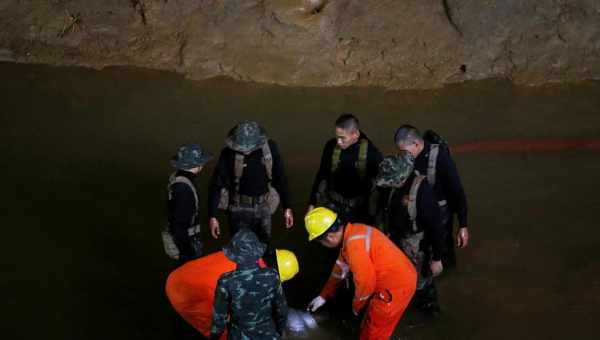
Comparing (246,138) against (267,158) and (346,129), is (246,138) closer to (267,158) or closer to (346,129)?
(267,158)

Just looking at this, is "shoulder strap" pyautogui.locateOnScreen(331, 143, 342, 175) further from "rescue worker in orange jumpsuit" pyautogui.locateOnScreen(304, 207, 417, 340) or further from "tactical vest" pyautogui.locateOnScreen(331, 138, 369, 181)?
"rescue worker in orange jumpsuit" pyautogui.locateOnScreen(304, 207, 417, 340)

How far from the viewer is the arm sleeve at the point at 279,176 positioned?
5496mm

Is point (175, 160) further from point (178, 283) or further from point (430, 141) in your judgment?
point (430, 141)

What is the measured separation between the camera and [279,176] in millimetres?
5598

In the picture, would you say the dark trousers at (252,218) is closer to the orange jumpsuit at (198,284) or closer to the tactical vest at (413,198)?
the orange jumpsuit at (198,284)

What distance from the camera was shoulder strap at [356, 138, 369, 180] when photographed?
17.7 ft

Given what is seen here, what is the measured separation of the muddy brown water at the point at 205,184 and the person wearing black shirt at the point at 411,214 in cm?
73

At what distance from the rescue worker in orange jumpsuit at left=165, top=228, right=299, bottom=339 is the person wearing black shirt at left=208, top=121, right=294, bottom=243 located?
86cm

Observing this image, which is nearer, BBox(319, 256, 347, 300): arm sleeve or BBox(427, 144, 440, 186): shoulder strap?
BBox(319, 256, 347, 300): arm sleeve

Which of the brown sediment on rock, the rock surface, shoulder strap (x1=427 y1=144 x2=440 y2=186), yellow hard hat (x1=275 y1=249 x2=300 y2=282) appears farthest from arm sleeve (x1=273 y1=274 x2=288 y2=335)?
the rock surface

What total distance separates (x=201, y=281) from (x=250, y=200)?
3.82 ft

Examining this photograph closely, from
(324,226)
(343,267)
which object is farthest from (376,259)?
(324,226)

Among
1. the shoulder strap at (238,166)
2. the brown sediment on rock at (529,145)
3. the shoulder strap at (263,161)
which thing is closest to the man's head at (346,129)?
the shoulder strap at (263,161)

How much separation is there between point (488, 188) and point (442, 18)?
3351 millimetres
